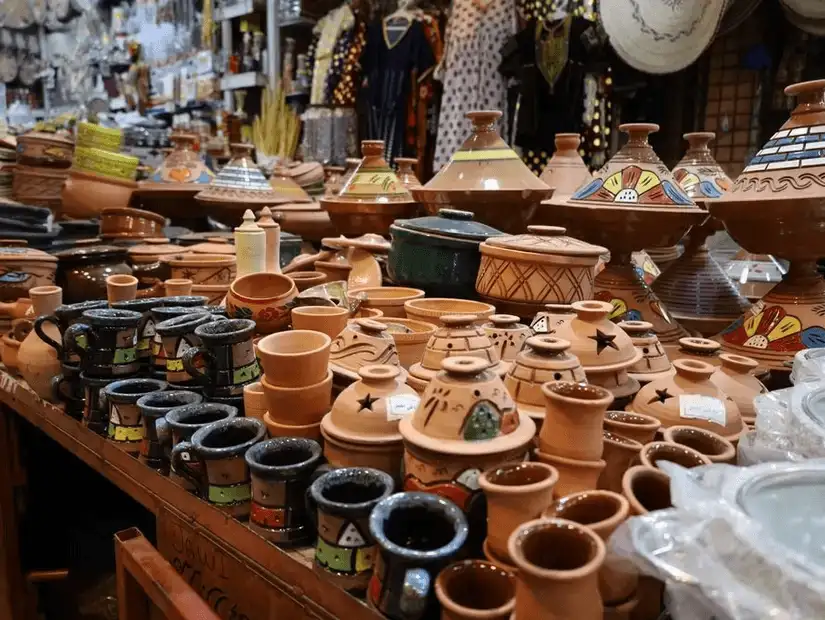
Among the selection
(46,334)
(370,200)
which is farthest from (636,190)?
(46,334)

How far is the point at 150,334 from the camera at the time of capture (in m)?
1.35

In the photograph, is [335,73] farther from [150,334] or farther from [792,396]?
[792,396]

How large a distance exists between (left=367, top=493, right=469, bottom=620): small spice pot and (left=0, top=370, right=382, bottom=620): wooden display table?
0.05m

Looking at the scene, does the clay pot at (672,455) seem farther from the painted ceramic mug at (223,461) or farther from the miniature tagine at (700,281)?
the miniature tagine at (700,281)

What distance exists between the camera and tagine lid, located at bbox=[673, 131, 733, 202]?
1772mm

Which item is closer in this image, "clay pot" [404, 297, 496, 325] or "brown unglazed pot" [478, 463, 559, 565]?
"brown unglazed pot" [478, 463, 559, 565]

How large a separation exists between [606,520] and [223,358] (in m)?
0.77

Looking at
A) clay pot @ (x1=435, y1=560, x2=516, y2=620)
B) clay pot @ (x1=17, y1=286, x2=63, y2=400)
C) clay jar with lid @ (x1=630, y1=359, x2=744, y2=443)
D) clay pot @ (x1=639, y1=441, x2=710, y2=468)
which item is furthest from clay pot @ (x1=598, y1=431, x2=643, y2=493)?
clay pot @ (x1=17, y1=286, x2=63, y2=400)

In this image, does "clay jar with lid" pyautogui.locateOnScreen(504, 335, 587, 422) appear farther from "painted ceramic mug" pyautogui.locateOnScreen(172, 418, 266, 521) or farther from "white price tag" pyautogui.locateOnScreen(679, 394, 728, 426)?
"painted ceramic mug" pyautogui.locateOnScreen(172, 418, 266, 521)

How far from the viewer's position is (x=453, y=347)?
1.03 meters

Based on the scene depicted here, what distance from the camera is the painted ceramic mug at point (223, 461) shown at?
0.98m

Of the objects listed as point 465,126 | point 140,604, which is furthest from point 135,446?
point 465,126

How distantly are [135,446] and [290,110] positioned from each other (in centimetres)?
415

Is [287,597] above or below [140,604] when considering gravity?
above
